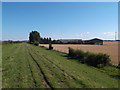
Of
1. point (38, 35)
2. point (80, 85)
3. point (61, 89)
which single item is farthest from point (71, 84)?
point (38, 35)

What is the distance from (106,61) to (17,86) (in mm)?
10112

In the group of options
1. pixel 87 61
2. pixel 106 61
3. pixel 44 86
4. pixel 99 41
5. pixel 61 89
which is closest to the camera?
pixel 61 89

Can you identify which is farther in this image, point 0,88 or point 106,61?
point 106,61

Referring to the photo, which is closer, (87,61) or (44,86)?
(44,86)

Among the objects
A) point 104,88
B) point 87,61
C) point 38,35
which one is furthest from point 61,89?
point 38,35

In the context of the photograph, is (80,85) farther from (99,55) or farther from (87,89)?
(99,55)

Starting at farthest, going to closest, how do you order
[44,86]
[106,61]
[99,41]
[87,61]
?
[99,41], [87,61], [106,61], [44,86]

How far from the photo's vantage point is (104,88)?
734cm

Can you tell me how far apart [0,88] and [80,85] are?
379 centimetres

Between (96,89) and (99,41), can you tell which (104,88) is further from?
(99,41)

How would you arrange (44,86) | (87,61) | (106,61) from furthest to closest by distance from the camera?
1. (87,61)
2. (106,61)
3. (44,86)

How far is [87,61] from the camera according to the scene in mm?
17109

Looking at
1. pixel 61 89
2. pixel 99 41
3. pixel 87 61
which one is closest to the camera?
pixel 61 89

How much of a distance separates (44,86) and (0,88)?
2016 millimetres
